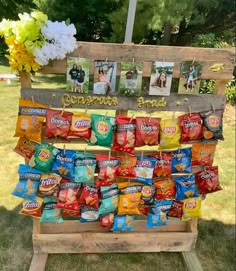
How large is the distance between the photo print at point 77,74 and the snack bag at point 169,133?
696 millimetres

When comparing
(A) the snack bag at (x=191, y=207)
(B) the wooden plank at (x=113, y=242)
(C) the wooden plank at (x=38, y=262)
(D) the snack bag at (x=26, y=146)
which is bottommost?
(C) the wooden plank at (x=38, y=262)

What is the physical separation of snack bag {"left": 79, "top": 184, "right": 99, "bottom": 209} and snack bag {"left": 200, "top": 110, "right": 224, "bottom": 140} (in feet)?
3.39

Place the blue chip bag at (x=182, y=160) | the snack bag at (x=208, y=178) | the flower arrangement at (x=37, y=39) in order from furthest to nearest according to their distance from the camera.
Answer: the snack bag at (x=208, y=178) → the blue chip bag at (x=182, y=160) → the flower arrangement at (x=37, y=39)

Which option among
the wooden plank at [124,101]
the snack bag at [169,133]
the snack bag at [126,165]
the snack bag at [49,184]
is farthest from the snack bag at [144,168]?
the snack bag at [49,184]

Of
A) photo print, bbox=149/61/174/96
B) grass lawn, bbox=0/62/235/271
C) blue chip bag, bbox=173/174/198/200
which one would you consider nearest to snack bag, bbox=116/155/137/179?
blue chip bag, bbox=173/174/198/200

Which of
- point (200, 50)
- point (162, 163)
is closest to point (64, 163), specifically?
point (162, 163)

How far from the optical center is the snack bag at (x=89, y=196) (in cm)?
284

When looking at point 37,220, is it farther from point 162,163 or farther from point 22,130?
point 162,163

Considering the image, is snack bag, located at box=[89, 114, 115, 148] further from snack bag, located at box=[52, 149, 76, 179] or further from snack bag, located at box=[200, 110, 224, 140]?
snack bag, located at box=[200, 110, 224, 140]

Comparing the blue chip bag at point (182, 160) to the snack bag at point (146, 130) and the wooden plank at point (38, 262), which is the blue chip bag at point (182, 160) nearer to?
the snack bag at point (146, 130)

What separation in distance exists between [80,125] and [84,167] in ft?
1.15

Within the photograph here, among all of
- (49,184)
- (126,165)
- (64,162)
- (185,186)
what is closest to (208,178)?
(185,186)

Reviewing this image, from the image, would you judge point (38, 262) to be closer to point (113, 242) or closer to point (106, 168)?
point (113, 242)

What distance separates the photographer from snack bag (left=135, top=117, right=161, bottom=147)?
2715mm
